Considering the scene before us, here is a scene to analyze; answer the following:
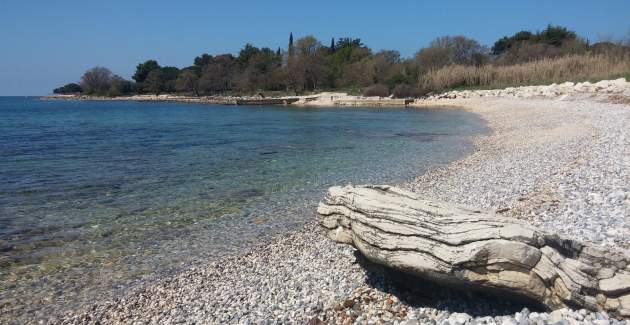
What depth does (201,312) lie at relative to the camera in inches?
214

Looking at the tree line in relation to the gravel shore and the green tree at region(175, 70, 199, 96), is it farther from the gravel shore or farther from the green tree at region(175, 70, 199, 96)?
the gravel shore

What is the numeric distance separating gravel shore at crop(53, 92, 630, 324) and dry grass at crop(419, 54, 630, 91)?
112ft

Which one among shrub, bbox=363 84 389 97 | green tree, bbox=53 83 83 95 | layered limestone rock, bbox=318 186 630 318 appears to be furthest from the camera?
green tree, bbox=53 83 83 95

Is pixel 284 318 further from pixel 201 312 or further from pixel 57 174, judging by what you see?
pixel 57 174

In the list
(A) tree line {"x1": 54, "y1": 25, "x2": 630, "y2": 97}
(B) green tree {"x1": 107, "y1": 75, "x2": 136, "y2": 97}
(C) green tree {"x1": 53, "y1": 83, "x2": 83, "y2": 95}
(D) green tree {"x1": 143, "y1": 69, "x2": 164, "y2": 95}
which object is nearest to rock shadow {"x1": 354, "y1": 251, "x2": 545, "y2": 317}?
(A) tree line {"x1": 54, "y1": 25, "x2": 630, "y2": 97}

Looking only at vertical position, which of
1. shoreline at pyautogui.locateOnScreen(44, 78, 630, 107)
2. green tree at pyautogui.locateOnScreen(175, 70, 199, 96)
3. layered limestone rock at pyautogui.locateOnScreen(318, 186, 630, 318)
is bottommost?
layered limestone rock at pyautogui.locateOnScreen(318, 186, 630, 318)

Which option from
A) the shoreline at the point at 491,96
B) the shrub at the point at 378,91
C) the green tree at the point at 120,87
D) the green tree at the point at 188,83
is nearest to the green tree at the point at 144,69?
the green tree at the point at 120,87

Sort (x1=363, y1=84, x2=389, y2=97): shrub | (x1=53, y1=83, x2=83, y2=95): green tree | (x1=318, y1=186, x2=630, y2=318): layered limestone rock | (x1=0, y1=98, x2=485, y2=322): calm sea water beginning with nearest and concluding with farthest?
(x1=318, y1=186, x2=630, y2=318): layered limestone rock, (x1=0, y1=98, x2=485, y2=322): calm sea water, (x1=363, y1=84, x2=389, y2=97): shrub, (x1=53, y1=83, x2=83, y2=95): green tree

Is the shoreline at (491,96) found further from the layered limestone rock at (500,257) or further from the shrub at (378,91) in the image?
the layered limestone rock at (500,257)

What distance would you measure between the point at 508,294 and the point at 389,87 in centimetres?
6937

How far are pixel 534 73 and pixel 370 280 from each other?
57225mm

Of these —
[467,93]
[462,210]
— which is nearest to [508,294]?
[462,210]

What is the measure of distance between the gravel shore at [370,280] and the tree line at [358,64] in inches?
1965

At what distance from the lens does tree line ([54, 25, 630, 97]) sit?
233ft
